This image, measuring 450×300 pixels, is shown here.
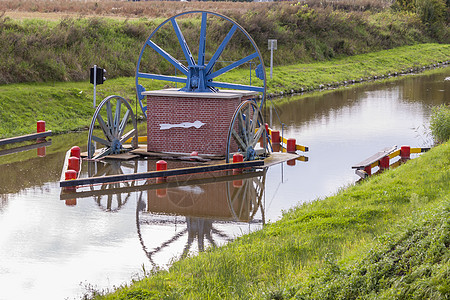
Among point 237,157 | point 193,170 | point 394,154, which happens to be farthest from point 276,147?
point 193,170

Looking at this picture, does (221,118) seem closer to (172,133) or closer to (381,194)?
(172,133)

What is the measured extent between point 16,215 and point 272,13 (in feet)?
126

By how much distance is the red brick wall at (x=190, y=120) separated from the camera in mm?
18594

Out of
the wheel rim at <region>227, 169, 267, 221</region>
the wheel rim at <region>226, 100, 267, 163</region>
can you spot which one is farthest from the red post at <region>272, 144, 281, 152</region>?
the wheel rim at <region>227, 169, 267, 221</region>

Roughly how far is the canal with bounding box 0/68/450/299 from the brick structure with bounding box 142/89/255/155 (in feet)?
3.25

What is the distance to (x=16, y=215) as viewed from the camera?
13492 millimetres

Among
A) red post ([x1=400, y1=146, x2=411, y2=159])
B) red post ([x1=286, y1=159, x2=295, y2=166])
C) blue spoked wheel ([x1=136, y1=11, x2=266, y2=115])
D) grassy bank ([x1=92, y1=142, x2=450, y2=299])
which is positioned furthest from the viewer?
blue spoked wheel ([x1=136, y1=11, x2=266, y2=115])

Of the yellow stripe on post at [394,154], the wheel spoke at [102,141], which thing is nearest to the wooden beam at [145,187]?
the wheel spoke at [102,141]

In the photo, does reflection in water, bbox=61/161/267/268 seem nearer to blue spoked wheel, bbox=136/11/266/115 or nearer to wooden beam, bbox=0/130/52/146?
blue spoked wheel, bbox=136/11/266/115

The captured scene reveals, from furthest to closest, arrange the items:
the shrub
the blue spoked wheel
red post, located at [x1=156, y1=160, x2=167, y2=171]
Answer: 1. the shrub
2. the blue spoked wheel
3. red post, located at [x1=156, y1=160, x2=167, y2=171]

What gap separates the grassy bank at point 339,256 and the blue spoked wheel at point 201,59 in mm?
6919

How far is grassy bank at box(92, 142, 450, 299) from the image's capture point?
7.01 m

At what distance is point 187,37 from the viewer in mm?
39875

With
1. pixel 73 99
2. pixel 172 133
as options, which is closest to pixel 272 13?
pixel 73 99
